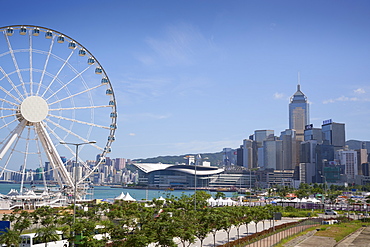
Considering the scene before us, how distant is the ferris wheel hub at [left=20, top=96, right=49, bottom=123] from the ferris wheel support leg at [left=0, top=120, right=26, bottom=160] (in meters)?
1.18

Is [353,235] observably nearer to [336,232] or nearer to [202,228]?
[336,232]

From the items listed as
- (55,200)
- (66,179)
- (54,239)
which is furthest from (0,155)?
(54,239)

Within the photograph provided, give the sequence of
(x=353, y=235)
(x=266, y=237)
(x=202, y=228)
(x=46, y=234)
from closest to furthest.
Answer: (x=46, y=234)
(x=202, y=228)
(x=266, y=237)
(x=353, y=235)

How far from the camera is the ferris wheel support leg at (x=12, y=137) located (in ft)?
177

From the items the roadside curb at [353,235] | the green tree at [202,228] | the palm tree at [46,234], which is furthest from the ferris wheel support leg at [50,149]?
the roadside curb at [353,235]

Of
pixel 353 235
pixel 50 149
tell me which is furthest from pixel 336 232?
pixel 50 149

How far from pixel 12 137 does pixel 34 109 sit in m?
4.39

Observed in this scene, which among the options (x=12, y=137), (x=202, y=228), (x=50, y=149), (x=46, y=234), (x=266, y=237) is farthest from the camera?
(x=50, y=149)

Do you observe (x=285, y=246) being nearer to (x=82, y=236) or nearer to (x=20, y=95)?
(x=82, y=236)

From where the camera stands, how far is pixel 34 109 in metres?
55.9

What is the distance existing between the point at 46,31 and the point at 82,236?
33994mm

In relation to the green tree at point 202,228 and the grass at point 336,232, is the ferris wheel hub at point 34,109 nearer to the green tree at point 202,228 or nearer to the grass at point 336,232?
the green tree at point 202,228

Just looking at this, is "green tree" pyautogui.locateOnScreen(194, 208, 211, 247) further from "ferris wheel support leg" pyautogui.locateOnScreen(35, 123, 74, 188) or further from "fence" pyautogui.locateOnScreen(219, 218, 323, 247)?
"ferris wheel support leg" pyautogui.locateOnScreen(35, 123, 74, 188)

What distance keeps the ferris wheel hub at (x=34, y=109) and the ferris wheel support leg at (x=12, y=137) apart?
1.18 m
